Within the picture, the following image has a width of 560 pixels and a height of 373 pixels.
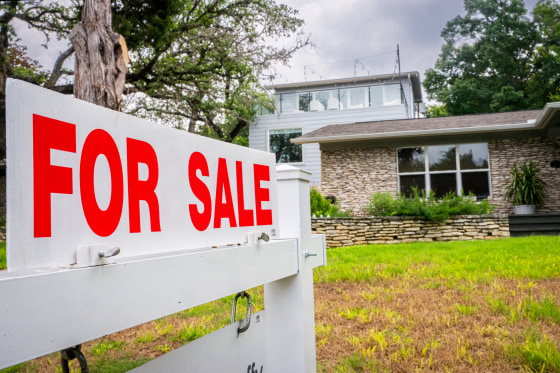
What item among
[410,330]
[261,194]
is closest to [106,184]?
[261,194]

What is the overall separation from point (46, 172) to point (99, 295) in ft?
0.76

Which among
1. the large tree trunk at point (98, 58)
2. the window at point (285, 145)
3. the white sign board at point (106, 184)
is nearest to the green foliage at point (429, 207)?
the large tree trunk at point (98, 58)

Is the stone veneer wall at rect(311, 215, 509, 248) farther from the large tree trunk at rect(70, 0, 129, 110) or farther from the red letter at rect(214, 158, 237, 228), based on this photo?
the red letter at rect(214, 158, 237, 228)

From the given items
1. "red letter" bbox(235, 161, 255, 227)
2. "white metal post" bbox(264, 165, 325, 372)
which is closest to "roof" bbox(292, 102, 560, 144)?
"white metal post" bbox(264, 165, 325, 372)

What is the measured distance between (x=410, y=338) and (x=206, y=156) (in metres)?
2.51

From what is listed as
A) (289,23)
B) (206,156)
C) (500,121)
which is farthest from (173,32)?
(206,156)

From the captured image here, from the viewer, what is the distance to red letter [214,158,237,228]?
1.21 meters

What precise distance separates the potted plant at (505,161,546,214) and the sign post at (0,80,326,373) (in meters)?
12.2

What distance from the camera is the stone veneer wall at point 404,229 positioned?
10.4 meters

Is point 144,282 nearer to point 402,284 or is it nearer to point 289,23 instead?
point 402,284

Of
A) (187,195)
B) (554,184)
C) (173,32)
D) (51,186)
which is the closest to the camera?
(51,186)

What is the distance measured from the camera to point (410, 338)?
316 cm

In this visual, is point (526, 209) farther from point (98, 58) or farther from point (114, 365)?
point (114, 365)

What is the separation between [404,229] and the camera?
1070 cm
